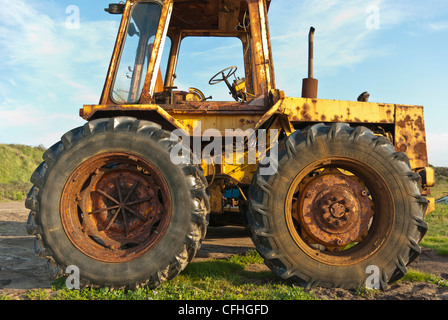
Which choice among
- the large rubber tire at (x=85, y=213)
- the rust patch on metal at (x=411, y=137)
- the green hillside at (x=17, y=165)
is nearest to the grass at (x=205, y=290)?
the large rubber tire at (x=85, y=213)

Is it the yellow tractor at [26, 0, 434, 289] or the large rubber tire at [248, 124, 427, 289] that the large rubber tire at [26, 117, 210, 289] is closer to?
the yellow tractor at [26, 0, 434, 289]

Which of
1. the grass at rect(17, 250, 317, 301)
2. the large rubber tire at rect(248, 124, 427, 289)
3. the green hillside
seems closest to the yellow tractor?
the large rubber tire at rect(248, 124, 427, 289)

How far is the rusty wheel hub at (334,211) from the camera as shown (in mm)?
3018

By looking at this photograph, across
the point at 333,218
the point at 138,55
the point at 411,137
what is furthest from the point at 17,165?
the point at 411,137

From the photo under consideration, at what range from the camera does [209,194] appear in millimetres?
3180

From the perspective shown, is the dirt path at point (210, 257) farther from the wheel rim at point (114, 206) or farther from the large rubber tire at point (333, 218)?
the wheel rim at point (114, 206)

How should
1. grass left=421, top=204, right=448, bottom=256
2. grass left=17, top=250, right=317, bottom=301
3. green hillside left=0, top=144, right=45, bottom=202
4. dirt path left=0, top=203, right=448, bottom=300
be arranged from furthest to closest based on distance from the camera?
green hillside left=0, top=144, right=45, bottom=202 → grass left=421, top=204, right=448, bottom=256 → dirt path left=0, top=203, right=448, bottom=300 → grass left=17, top=250, right=317, bottom=301

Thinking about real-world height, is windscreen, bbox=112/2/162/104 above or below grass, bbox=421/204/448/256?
above

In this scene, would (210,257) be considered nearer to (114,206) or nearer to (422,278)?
(114,206)

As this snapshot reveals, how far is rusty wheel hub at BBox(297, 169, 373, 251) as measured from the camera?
3.02m

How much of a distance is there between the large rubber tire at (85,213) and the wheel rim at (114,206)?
0.06 feet

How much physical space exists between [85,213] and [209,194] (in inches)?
48.6

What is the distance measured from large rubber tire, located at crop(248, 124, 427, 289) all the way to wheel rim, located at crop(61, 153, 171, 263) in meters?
0.99
